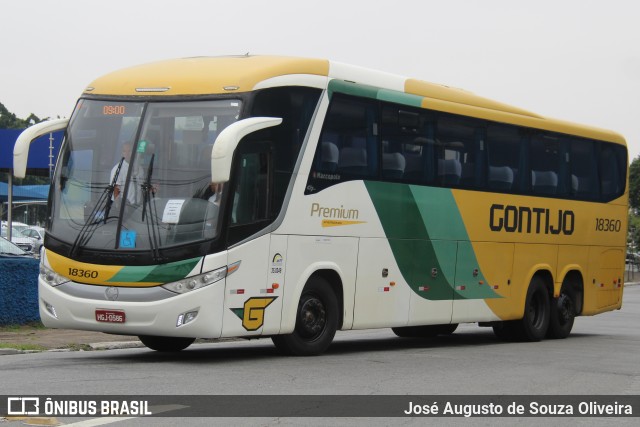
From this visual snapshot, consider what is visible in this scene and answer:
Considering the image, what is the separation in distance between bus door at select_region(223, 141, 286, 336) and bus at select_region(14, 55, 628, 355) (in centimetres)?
2

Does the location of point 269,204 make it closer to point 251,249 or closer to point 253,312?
point 251,249

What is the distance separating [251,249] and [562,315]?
32.5 feet

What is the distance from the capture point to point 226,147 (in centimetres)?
1361

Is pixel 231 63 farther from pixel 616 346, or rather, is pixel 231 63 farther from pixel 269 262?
pixel 616 346

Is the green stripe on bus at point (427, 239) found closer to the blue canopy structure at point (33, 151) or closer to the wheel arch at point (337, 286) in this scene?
the wheel arch at point (337, 286)

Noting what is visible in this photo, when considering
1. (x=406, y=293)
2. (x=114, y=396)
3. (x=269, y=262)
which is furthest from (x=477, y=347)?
(x=114, y=396)

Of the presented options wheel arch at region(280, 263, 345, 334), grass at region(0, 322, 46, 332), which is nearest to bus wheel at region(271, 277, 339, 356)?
wheel arch at region(280, 263, 345, 334)

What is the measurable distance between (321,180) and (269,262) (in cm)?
155

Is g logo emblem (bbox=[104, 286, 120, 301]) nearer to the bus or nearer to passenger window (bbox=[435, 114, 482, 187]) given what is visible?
the bus

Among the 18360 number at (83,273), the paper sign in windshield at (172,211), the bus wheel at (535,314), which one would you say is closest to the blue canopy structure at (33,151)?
the bus wheel at (535,314)

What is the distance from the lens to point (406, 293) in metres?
18.1

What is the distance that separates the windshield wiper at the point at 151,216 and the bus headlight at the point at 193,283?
0.36 metres

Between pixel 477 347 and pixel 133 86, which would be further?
pixel 477 347

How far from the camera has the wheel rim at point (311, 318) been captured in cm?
1589
